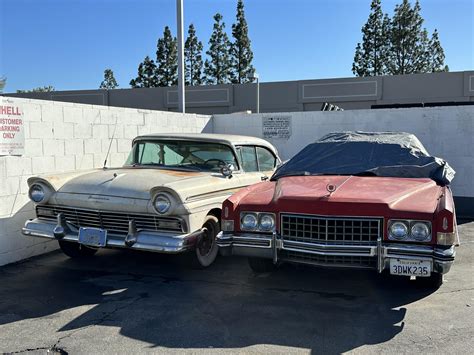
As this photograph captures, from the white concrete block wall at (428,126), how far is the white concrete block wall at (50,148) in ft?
12.7

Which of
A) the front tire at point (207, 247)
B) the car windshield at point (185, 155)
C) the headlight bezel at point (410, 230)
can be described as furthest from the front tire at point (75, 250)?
the headlight bezel at point (410, 230)

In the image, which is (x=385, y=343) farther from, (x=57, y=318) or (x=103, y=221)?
(x=103, y=221)

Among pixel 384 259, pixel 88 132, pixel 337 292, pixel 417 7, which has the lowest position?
pixel 337 292

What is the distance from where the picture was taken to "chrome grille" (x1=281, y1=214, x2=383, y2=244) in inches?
160

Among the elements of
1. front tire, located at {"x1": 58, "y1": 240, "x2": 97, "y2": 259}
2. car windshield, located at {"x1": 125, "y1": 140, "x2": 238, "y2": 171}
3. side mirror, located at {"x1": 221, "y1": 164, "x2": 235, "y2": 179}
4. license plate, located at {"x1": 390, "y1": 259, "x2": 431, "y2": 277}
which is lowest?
front tire, located at {"x1": 58, "y1": 240, "x2": 97, "y2": 259}

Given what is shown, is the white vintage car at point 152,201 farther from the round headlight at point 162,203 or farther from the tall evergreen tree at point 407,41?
the tall evergreen tree at point 407,41

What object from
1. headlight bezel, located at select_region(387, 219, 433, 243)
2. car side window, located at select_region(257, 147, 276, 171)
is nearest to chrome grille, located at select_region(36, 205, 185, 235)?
headlight bezel, located at select_region(387, 219, 433, 243)

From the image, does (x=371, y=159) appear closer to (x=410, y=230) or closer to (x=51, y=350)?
(x=410, y=230)

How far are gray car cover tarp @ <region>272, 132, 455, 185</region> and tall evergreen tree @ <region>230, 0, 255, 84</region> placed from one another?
32.7 metres

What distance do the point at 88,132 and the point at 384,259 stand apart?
4.89 m

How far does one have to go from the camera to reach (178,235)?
482cm

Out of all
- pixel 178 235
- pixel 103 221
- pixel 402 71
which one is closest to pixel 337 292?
pixel 178 235

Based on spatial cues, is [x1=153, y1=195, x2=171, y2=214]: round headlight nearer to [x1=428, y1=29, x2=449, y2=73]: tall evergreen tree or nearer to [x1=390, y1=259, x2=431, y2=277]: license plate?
[x1=390, y1=259, x2=431, y2=277]: license plate

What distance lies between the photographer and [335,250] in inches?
160
